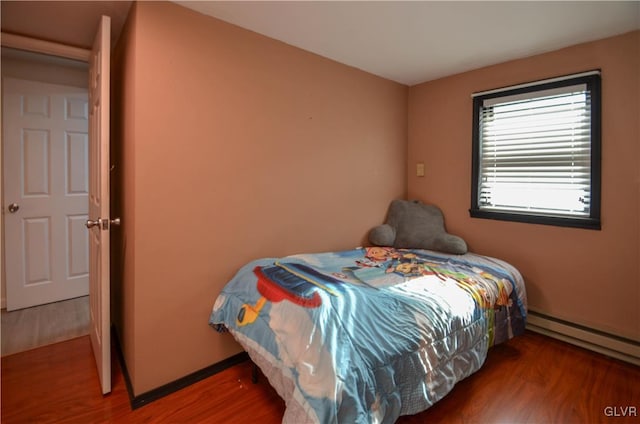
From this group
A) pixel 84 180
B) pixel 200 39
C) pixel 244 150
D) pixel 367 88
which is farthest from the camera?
pixel 84 180

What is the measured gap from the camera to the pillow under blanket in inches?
112

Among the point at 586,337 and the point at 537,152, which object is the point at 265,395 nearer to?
the point at 586,337

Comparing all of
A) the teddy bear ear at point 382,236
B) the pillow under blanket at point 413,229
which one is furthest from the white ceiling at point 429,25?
the teddy bear ear at point 382,236

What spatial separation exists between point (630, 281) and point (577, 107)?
4.07 ft

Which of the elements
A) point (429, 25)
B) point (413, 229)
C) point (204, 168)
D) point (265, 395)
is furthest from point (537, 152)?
point (265, 395)

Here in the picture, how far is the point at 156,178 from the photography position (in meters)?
1.80

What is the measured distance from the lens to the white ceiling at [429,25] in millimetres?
1838

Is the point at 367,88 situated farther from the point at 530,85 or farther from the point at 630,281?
the point at 630,281

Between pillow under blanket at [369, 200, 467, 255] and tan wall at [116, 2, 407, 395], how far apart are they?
628mm

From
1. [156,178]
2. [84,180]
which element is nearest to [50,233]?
[84,180]

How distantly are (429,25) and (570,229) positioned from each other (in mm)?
1763

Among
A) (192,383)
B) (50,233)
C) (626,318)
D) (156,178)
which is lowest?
(192,383)

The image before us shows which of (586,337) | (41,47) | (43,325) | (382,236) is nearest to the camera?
(41,47)

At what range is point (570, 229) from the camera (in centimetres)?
238
